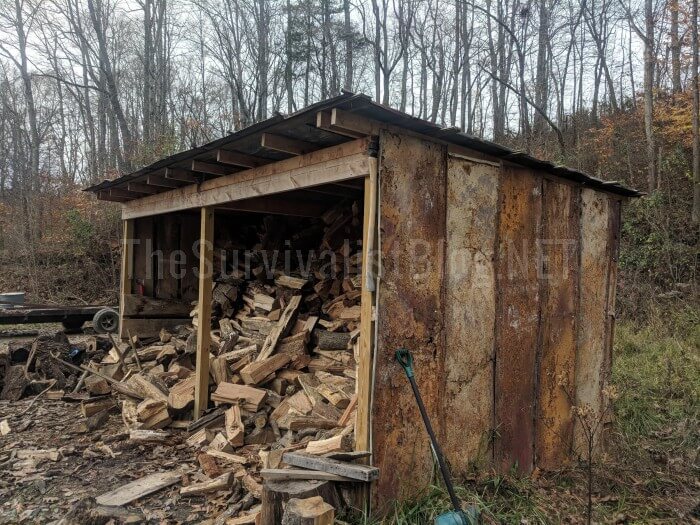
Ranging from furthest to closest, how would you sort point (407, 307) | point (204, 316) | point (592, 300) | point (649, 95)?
point (649, 95), point (204, 316), point (592, 300), point (407, 307)

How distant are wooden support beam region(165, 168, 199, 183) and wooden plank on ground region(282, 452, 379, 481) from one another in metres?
3.56

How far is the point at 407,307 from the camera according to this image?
3.43m

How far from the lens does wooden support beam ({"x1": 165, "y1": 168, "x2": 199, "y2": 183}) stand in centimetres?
545

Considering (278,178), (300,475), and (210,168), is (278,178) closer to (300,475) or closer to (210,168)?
(210,168)

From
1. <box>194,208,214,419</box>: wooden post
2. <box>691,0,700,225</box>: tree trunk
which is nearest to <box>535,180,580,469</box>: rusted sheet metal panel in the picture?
<box>194,208,214,419</box>: wooden post

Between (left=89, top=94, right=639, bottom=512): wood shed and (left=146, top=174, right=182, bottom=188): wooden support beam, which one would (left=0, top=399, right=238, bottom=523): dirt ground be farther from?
(left=146, top=174, right=182, bottom=188): wooden support beam

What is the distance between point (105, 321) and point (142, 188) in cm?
415

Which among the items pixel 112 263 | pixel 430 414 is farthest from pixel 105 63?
pixel 430 414

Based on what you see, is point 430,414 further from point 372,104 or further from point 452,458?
point 372,104

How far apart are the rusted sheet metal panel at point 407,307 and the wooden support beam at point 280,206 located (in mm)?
2602

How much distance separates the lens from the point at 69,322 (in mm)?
9898

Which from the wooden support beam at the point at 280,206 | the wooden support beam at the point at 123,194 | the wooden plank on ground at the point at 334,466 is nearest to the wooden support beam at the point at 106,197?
the wooden support beam at the point at 123,194

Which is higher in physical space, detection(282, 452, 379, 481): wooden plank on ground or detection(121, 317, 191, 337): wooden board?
detection(121, 317, 191, 337): wooden board

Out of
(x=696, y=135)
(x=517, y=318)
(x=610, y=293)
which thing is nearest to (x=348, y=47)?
(x=696, y=135)
